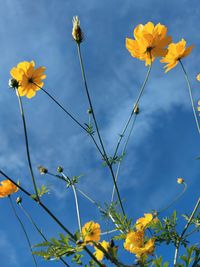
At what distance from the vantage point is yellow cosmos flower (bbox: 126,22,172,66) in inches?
142

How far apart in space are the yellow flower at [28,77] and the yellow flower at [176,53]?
1139 mm

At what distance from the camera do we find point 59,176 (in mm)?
4254

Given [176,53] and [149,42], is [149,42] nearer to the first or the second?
[149,42]

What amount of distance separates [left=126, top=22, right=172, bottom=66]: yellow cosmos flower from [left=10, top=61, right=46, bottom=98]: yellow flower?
859 mm

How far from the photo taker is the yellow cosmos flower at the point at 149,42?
360 centimetres

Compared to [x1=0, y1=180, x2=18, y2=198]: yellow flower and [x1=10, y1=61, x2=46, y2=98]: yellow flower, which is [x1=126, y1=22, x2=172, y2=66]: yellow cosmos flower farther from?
[x1=0, y1=180, x2=18, y2=198]: yellow flower

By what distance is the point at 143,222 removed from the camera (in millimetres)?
2943

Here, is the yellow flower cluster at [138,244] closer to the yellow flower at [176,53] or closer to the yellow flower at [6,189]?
the yellow flower at [6,189]

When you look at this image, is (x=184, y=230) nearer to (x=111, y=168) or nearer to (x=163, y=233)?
(x=163, y=233)

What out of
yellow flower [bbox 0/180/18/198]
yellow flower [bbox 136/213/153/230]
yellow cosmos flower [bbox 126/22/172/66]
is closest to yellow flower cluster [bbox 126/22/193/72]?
yellow cosmos flower [bbox 126/22/172/66]

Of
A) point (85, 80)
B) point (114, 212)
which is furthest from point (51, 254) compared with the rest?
point (85, 80)

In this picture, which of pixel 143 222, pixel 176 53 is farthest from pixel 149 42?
pixel 143 222

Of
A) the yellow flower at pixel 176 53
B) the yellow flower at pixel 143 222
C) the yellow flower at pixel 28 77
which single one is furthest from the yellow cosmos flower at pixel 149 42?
the yellow flower at pixel 143 222

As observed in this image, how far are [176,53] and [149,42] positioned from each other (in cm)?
45
